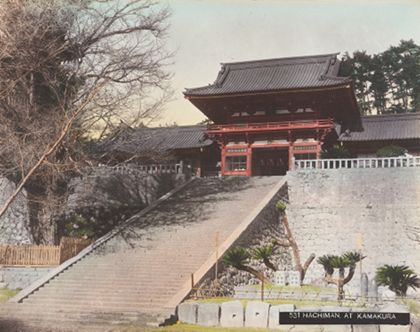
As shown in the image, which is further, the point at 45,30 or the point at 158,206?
the point at 158,206

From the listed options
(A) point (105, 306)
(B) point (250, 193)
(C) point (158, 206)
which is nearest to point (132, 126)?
(C) point (158, 206)

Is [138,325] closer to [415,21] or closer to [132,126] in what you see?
[415,21]

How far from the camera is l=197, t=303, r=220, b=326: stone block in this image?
11.1 metres

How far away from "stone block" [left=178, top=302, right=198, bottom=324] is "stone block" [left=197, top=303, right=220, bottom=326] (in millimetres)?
122

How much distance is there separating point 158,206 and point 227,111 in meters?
8.78

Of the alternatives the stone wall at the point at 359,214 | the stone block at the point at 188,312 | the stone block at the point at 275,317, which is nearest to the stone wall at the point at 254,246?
the stone wall at the point at 359,214

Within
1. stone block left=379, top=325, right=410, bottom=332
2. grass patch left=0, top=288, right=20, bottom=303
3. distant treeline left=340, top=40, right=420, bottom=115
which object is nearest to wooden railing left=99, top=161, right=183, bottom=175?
grass patch left=0, top=288, right=20, bottom=303

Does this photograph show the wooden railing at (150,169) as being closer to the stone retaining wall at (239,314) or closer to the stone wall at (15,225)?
the stone wall at (15,225)

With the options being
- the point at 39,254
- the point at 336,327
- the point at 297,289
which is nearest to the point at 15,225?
the point at 39,254

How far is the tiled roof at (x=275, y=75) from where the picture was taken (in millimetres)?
26188

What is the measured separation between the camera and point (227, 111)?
1116 inches

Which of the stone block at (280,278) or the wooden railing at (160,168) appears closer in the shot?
the stone block at (280,278)

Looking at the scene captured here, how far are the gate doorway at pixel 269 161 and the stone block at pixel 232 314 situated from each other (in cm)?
1760

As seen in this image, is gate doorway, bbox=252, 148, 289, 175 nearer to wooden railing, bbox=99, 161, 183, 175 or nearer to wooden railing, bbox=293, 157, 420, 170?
wooden railing, bbox=293, 157, 420, 170
